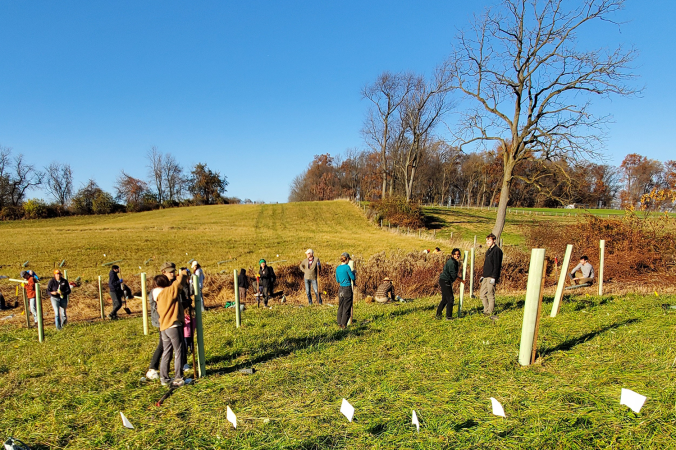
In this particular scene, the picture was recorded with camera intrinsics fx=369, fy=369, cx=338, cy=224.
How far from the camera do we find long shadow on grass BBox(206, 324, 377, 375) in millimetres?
5832

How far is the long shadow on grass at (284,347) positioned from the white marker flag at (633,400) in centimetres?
439

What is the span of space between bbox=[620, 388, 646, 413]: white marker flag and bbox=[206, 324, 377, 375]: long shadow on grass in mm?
4391

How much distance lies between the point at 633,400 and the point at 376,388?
8.11 feet

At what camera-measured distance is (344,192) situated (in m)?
94.8

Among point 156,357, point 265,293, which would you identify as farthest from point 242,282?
point 156,357

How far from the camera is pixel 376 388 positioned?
4426 mm

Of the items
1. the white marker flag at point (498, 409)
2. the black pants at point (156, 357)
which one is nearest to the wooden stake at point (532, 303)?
the white marker flag at point (498, 409)

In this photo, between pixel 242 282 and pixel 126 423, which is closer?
pixel 126 423

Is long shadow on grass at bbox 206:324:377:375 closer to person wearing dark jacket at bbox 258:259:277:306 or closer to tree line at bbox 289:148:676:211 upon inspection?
person wearing dark jacket at bbox 258:259:277:306

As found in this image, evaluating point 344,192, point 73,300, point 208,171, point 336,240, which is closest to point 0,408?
point 73,300

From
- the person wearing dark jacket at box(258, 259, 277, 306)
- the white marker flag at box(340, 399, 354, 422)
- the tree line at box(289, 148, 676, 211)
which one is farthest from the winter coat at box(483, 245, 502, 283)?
the tree line at box(289, 148, 676, 211)

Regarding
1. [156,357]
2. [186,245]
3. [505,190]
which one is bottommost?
[186,245]

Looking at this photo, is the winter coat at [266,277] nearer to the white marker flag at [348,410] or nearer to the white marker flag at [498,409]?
the white marker flag at [348,410]

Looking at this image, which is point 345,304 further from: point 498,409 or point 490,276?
point 498,409
